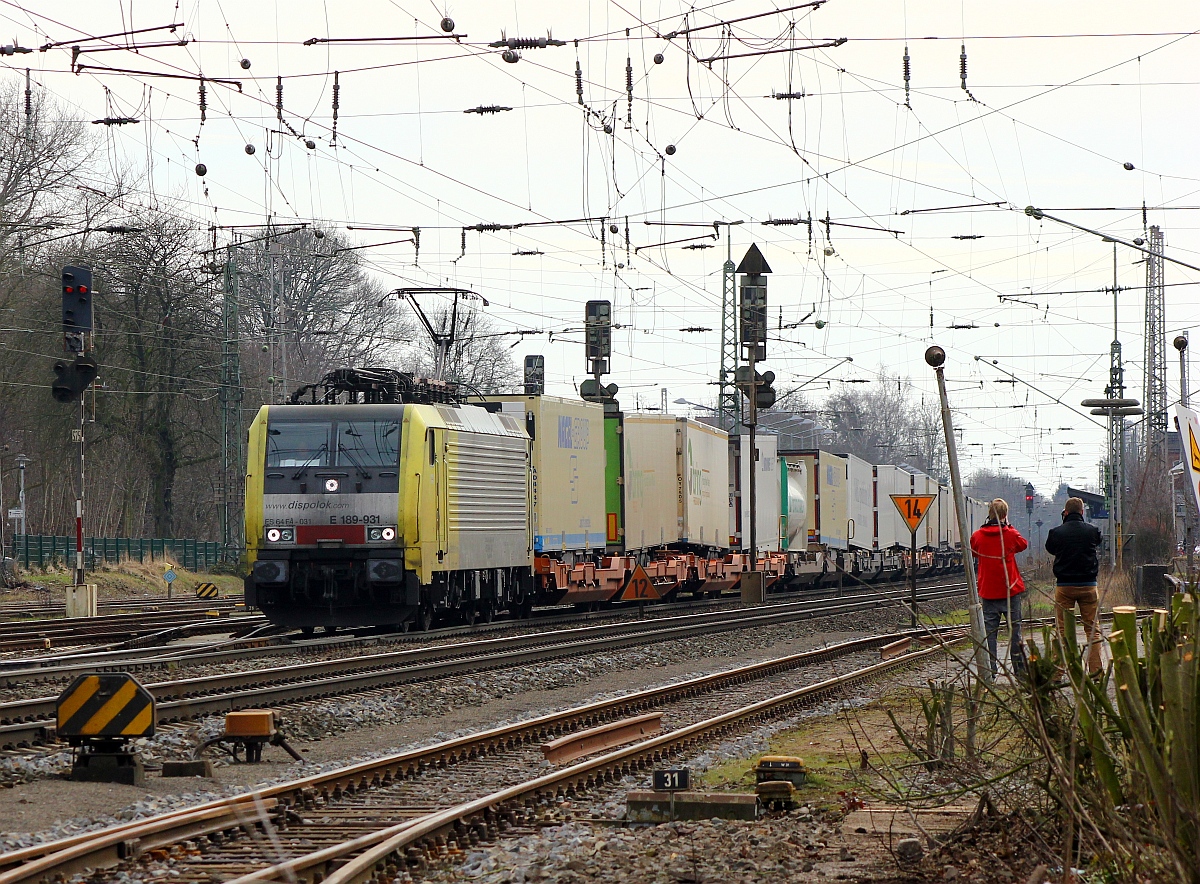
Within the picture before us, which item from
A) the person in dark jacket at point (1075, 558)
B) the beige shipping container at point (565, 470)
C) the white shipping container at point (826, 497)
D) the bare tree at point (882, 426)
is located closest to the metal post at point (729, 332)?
the white shipping container at point (826, 497)


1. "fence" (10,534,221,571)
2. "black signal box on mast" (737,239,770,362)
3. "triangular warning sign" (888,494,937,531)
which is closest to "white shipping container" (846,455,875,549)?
"black signal box on mast" (737,239,770,362)

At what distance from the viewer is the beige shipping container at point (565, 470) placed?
86.4ft

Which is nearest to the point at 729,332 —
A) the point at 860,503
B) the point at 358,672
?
the point at 860,503

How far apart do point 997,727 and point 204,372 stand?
43.9m

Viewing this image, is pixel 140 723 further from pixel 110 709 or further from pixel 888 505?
pixel 888 505

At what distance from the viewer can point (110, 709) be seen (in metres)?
9.69

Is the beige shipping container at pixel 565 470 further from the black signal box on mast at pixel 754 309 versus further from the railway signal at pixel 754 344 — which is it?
the black signal box on mast at pixel 754 309

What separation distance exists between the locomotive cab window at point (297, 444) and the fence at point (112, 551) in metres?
20.8

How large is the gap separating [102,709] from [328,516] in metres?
10.9

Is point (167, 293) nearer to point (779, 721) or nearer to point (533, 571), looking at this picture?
point (533, 571)

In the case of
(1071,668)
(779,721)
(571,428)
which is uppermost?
(571,428)

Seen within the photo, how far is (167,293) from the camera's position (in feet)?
159

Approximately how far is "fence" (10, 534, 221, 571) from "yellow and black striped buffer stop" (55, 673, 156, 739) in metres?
31.1

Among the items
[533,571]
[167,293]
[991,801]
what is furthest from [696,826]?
[167,293]
